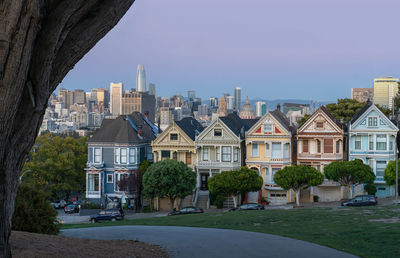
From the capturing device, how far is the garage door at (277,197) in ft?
181

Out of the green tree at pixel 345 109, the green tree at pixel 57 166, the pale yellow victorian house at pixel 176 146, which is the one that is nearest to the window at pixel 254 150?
the pale yellow victorian house at pixel 176 146

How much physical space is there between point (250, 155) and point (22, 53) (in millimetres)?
49090

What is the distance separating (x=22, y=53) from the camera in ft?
29.3

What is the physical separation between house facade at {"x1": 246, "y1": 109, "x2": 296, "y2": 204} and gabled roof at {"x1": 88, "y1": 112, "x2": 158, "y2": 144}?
12.8 m

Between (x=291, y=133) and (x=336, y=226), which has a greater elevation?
(x=291, y=133)

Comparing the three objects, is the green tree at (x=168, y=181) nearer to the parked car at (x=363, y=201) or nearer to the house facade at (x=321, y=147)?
the house facade at (x=321, y=147)

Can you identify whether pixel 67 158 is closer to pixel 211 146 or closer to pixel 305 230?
pixel 211 146

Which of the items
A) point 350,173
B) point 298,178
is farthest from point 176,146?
point 350,173

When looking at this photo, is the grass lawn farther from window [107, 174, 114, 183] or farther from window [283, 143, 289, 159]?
window [107, 174, 114, 183]

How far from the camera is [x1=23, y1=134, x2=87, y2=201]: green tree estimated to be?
65.0m

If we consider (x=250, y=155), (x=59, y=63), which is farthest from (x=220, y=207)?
(x=59, y=63)

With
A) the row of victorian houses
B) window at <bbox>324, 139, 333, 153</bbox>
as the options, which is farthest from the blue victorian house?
window at <bbox>324, 139, 333, 153</bbox>

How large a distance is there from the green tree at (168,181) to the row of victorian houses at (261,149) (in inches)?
122

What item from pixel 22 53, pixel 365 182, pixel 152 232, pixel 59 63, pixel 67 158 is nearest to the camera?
pixel 22 53
